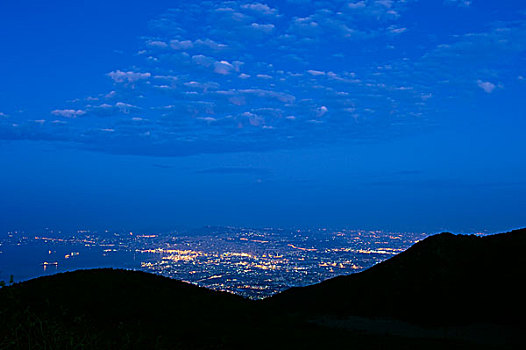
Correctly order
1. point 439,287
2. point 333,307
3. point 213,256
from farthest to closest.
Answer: point 213,256, point 333,307, point 439,287

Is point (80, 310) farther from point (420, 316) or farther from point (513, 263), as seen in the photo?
point (513, 263)

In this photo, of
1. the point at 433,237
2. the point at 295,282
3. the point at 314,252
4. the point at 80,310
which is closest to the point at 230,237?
the point at 314,252

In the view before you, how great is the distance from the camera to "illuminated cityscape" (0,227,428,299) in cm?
7388

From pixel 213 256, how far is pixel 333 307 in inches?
3415

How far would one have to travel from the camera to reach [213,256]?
381 ft

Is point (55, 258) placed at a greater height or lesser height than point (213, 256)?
lesser

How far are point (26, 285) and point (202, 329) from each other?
1405 cm

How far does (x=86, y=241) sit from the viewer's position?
169 meters

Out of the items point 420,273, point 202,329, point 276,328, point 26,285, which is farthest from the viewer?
point 420,273

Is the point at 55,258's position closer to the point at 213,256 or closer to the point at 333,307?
the point at 213,256

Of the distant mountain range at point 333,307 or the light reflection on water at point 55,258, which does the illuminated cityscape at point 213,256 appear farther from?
the distant mountain range at point 333,307

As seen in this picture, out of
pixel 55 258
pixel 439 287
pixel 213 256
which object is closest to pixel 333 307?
pixel 439 287

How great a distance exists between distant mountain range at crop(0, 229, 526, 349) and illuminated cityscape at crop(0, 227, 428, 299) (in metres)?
18.0

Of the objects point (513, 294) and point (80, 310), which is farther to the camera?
point (513, 294)
